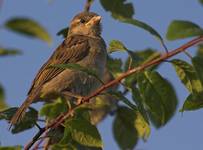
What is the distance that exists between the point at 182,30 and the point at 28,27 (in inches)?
26.0

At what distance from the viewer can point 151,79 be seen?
2609 millimetres

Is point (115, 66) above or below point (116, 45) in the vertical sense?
below

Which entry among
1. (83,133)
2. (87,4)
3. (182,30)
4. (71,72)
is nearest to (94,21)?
(71,72)

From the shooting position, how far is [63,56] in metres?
6.28

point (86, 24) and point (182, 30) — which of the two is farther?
point (86, 24)

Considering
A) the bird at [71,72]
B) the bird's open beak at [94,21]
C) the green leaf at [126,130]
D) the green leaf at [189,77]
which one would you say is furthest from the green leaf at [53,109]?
the bird's open beak at [94,21]

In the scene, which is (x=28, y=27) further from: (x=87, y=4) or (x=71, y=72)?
(x=71, y=72)

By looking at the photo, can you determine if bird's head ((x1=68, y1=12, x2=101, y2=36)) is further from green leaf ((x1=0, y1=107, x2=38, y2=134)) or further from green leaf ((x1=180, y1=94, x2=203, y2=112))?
green leaf ((x1=180, y1=94, x2=203, y2=112))

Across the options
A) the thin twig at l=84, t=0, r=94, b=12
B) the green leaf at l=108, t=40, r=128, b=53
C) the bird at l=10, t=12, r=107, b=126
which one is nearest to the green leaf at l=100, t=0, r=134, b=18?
the thin twig at l=84, t=0, r=94, b=12

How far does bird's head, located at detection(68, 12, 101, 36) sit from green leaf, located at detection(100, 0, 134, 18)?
3.66 m

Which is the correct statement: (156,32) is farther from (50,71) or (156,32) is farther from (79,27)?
(79,27)

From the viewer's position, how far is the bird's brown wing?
19.7 ft

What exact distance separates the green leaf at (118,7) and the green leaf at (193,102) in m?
0.91

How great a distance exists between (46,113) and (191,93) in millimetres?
774
